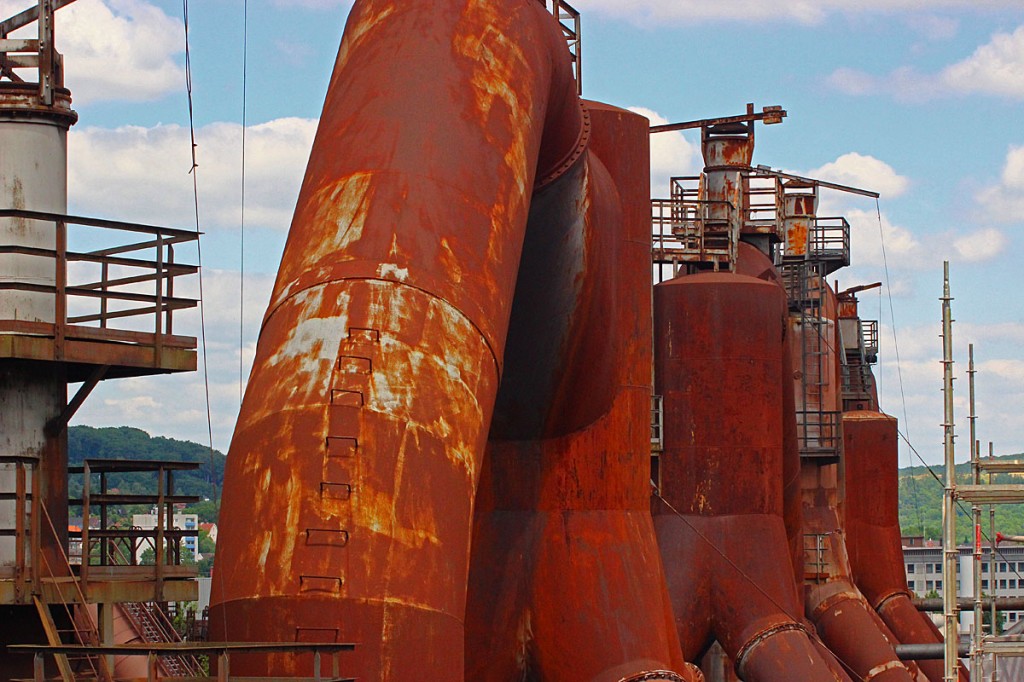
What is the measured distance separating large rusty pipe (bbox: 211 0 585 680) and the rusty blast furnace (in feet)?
0.06

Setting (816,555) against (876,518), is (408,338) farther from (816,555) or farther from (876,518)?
(876,518)

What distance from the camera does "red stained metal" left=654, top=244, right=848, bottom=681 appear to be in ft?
87.5

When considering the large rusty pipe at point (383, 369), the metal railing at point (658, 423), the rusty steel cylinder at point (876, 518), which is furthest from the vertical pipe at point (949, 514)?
the rusty steel cylinder at point (876, 518)

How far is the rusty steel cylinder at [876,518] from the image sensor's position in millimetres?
43000

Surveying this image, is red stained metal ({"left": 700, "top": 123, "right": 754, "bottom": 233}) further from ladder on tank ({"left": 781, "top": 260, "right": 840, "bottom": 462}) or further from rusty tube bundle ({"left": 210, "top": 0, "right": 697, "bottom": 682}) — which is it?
rusty tube bundle ({"left": 210, "top": 0, "right": 697, "bottom": 682})

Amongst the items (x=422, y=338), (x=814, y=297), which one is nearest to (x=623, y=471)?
(x=422, y=338)

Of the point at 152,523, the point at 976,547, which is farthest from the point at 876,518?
the point at 976,547

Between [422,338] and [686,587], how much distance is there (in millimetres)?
17264

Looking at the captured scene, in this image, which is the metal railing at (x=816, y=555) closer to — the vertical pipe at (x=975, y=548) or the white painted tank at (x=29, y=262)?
the vertical pipe at (x=975, y=548)

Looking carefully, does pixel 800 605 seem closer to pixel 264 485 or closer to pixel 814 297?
pixel 814 297

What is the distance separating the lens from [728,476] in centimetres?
2758

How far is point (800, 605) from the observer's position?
90.4ft

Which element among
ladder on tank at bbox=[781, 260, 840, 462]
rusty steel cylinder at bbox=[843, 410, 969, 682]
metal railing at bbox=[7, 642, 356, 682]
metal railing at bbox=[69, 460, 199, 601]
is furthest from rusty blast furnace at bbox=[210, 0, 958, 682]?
rusty steel cylinder at bbox=[843, 410, 969, 682]

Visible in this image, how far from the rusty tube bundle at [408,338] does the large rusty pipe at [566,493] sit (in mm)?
38
